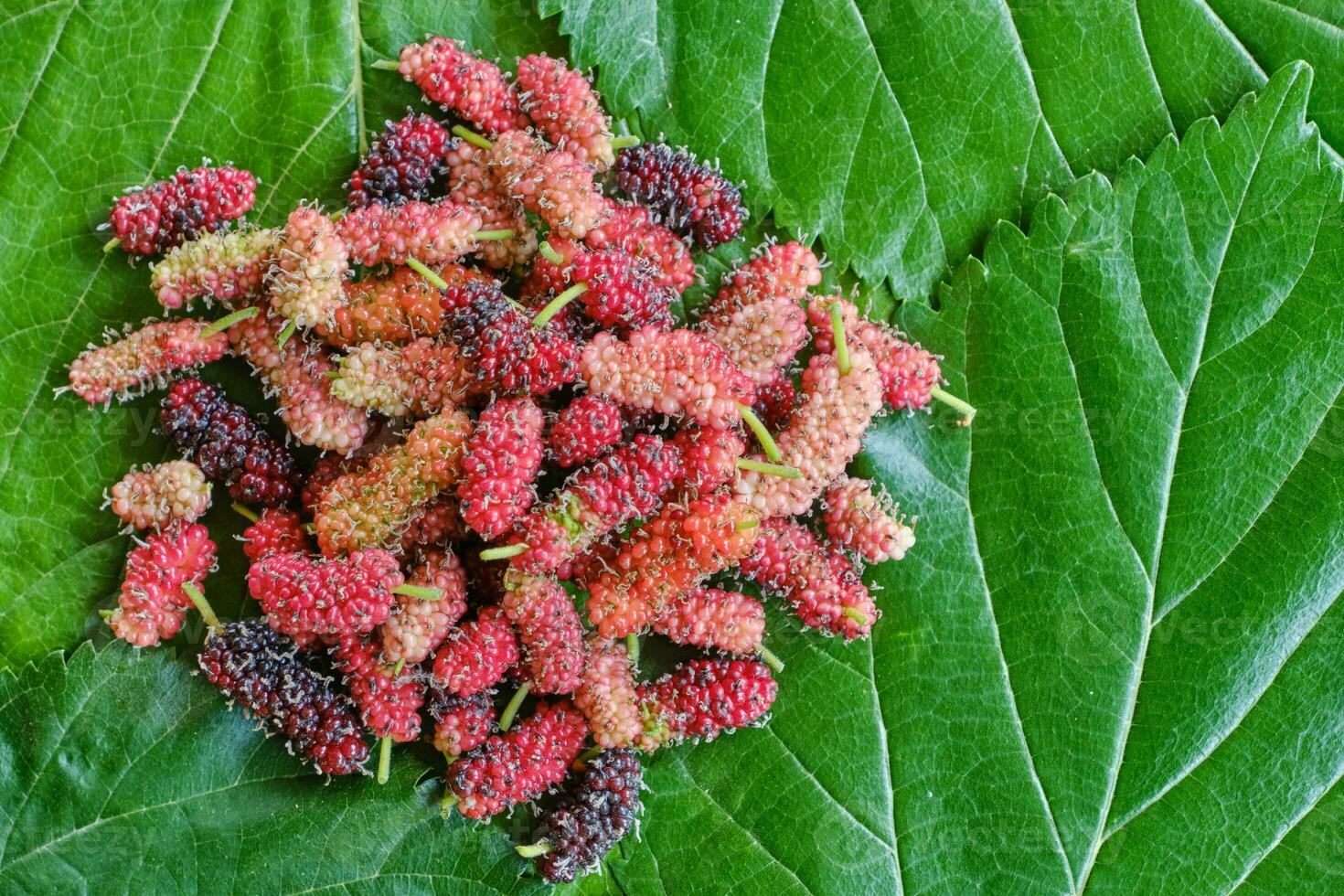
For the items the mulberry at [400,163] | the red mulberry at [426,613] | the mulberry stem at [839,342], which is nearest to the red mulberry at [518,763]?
the red mulberry at [426,613]

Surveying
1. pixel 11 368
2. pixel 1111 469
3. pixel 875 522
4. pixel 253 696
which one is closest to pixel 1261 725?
pixel 1111 469

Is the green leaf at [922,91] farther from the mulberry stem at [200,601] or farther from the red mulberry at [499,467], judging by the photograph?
the mulberry stem at [200,601]

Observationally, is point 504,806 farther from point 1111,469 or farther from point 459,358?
point 1111,469

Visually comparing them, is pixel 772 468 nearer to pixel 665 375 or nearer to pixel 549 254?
pixel 665 375

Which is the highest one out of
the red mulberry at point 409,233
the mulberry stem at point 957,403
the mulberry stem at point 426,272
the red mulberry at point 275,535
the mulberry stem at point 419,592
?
the red mulberry at point 409,233

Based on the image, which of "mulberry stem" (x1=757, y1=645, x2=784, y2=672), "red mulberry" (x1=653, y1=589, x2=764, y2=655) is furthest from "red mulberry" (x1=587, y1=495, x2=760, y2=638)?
"mulberry stem" (x1=757, y1=645, x2=784, y2=672)

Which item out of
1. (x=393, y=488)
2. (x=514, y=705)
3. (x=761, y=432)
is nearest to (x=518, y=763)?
(x=514, y=705)
